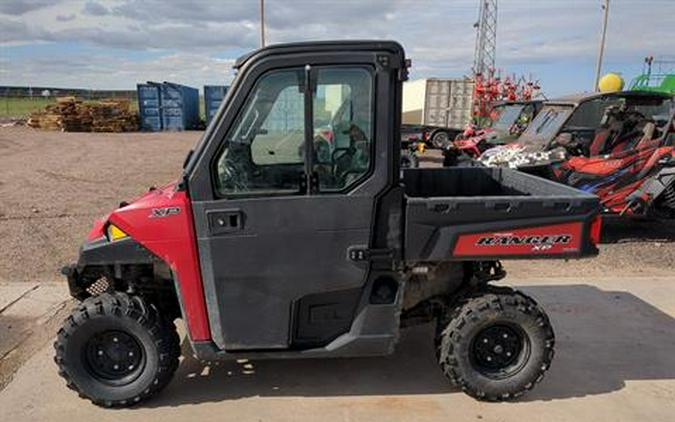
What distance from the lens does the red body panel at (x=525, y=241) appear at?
11.5ft

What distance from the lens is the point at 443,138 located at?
19344 millimetres

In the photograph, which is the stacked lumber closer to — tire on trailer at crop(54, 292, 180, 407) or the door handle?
tire on trailer at crop(54, 292, 180, 407)

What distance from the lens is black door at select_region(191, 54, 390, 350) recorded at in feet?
10.8

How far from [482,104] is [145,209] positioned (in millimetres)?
22105

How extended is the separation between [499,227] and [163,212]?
1981mm

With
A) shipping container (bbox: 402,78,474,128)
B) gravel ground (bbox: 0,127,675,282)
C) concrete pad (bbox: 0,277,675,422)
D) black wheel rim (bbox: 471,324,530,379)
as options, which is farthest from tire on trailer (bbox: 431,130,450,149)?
black wheel rim (bbox: 471,324,530,379)

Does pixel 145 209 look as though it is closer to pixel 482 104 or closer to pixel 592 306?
pixel 592 306

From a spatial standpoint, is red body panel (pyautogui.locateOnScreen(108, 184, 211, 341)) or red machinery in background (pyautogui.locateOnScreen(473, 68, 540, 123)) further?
red machinery in background (pyautogui.locateOnScreen(473, 68, 540, 123))

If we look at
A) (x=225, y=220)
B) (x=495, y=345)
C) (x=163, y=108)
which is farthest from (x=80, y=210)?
(x=163, y=108)

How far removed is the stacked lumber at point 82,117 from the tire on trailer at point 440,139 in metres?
16.5

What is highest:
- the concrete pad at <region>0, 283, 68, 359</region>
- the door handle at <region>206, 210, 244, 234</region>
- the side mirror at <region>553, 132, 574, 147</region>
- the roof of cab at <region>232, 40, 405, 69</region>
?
the roof of cab at <region>232, 40, 405, 69</region>

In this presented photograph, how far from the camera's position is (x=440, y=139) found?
19.3m

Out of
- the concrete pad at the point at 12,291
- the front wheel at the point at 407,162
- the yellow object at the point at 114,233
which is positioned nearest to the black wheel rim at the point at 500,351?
the front wheel at the point at 407,162

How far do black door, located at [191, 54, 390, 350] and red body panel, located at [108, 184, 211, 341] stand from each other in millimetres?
65
